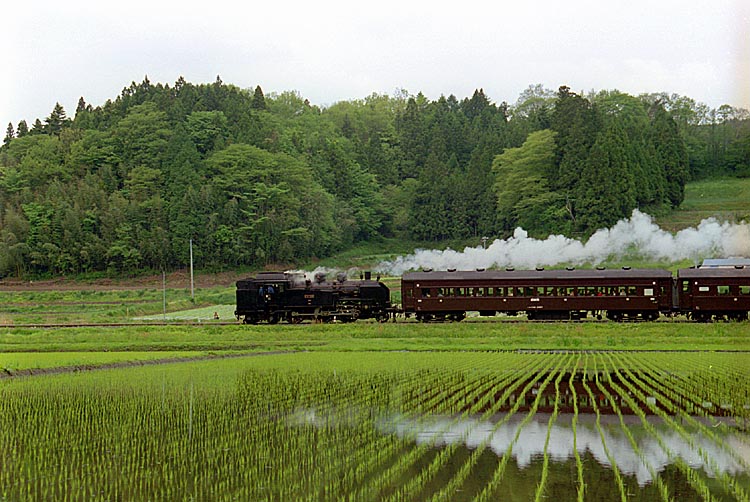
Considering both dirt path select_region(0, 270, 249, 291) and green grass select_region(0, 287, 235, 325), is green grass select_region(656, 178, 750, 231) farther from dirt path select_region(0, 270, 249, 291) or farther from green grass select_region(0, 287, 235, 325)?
green grass select_region(0, 287, 235, 325)

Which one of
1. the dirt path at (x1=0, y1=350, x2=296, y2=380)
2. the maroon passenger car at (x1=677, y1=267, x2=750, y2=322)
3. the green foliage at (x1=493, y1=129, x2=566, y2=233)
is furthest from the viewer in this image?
the green foliage at (x1=493, y1=129, x2=566, y2=233)

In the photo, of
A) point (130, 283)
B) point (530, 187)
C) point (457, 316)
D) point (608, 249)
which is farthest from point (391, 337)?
point (130, 283)

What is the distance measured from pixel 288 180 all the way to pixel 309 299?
4553 centimetres

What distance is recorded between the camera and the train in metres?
44.4

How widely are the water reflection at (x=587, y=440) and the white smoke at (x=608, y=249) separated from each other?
4297 centimetres

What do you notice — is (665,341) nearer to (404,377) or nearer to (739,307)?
(739,307)

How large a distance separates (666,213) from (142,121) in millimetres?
55583

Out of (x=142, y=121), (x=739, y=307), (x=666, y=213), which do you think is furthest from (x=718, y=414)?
(x=142, y=121)

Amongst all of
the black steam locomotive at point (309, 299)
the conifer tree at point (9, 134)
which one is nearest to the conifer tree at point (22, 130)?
the conifer tree at point (9, 134)

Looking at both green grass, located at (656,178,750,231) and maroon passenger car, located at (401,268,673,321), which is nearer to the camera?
maroon passenger car, located at (401,268,673,321)

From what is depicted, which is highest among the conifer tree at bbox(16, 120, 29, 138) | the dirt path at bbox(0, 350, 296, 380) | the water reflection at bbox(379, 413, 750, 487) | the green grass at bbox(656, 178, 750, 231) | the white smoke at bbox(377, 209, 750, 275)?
the conifer tree at bbox(16, 120, 29, 138)

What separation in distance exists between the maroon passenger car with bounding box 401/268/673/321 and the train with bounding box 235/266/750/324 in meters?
0.05

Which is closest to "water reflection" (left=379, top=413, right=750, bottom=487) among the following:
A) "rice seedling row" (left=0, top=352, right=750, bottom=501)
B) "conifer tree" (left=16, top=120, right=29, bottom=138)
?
"rice seedling row" (left=0, top=352, right=750, bottom=501)

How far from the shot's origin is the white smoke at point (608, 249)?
62031 mm
